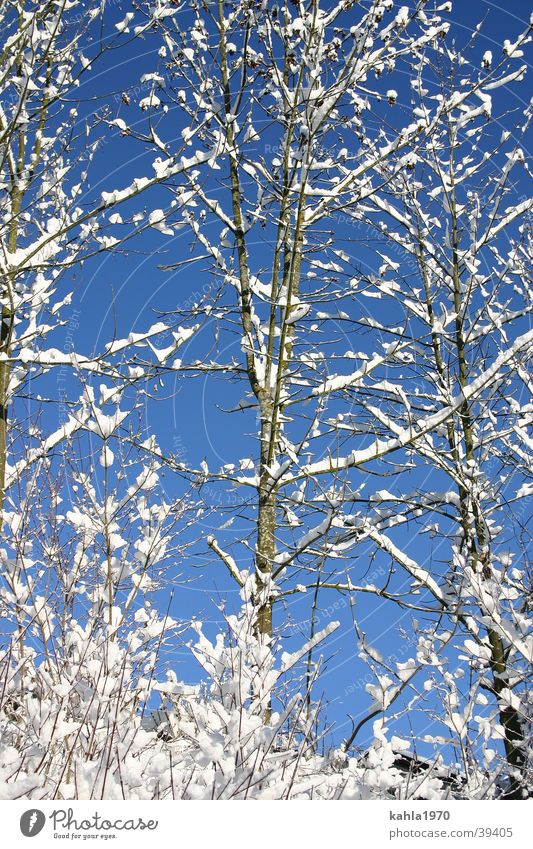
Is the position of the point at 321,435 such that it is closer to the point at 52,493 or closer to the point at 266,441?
the point at 266,441

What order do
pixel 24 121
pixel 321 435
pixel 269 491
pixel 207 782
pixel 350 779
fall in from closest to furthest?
pixel 207 782 < pixel 350 779 < pixel 24 121 < pixel 269 491 < pixel 321 435

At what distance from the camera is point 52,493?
132 inches

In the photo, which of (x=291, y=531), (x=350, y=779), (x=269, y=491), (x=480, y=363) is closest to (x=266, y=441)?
(x=269, y=491)

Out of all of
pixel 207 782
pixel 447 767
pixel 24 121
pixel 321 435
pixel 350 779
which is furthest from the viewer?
pixel 321 435

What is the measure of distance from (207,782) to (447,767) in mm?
1703

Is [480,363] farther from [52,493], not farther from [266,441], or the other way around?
[52,493]

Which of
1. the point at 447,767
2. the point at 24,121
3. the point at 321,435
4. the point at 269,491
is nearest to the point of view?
the point at 447,767

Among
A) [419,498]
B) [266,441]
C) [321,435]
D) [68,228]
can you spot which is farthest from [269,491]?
[68,228]

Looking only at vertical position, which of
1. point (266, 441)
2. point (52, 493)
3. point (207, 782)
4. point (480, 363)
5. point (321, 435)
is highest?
point (480, 363)

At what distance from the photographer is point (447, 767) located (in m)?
3.70

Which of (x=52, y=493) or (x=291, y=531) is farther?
(x=291, y=531)

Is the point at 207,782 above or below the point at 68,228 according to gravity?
below

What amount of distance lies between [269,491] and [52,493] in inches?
72.6

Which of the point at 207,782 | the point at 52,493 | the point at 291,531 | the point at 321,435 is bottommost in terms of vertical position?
the point at 207,782
